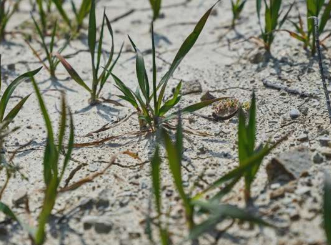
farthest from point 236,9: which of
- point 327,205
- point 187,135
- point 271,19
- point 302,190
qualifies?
point 327,205

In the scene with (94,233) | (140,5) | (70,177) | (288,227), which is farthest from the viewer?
(140,5)

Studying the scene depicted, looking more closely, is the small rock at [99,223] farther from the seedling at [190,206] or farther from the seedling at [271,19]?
the seedling at [271,19]

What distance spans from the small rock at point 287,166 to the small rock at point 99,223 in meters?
0.49

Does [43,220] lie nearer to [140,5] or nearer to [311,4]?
[311,4]

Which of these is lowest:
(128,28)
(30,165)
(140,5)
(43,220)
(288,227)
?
(288,227)

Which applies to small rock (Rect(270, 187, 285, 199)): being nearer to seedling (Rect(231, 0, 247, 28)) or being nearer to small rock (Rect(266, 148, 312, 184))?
small rock (Rect(266, 148, 312, 184))

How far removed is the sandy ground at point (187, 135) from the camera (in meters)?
1.45

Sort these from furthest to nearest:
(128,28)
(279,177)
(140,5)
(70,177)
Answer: (140,5) < (128,28) < (70,177) < (279,177)

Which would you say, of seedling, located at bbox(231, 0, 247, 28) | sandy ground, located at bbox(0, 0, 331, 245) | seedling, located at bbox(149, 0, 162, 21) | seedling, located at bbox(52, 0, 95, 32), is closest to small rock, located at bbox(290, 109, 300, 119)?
sandy ground, located at bbox(0, 0, 331, 245)

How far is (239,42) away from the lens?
2707 millimetres

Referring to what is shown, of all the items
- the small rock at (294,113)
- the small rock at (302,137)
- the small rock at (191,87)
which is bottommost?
the small rock at (302,137)

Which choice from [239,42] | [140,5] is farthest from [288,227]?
[140,5]

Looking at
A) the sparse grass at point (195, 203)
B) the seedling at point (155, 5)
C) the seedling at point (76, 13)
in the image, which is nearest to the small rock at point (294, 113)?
the sparse grass at point (195, 203)

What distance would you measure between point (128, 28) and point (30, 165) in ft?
4.77
